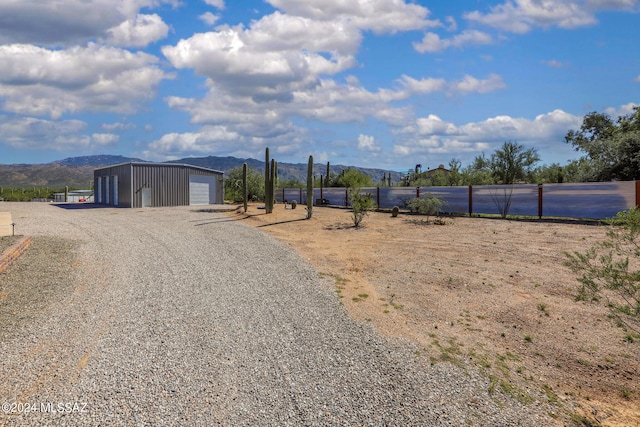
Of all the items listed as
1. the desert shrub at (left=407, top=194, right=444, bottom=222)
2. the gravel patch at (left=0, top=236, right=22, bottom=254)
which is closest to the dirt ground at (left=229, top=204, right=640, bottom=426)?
the desert shrub at (left=407, top=194, right=444, bottom=222)

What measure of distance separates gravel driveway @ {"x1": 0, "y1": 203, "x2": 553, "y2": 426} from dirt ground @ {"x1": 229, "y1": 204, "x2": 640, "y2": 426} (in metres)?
0.56

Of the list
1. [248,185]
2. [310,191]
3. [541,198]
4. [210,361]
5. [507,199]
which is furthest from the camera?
[248,185]

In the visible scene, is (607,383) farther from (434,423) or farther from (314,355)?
(314,355)

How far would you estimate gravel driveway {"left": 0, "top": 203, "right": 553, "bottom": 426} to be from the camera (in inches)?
153

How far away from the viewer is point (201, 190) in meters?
34.9

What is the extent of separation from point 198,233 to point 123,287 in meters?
7.54

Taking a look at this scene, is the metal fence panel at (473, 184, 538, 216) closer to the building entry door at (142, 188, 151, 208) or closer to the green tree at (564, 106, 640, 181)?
the green tree at (564, 106, 640, 181)

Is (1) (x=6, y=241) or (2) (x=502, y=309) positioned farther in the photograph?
(1) (x=6, y=241)

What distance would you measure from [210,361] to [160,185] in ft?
98.7

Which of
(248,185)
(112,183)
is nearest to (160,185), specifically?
(112,183)

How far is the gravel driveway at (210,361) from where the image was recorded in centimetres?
388

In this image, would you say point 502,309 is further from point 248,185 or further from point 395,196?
point 248,185

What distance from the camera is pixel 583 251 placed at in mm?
10547

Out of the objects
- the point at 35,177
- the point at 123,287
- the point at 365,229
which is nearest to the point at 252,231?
the point at 365,229
